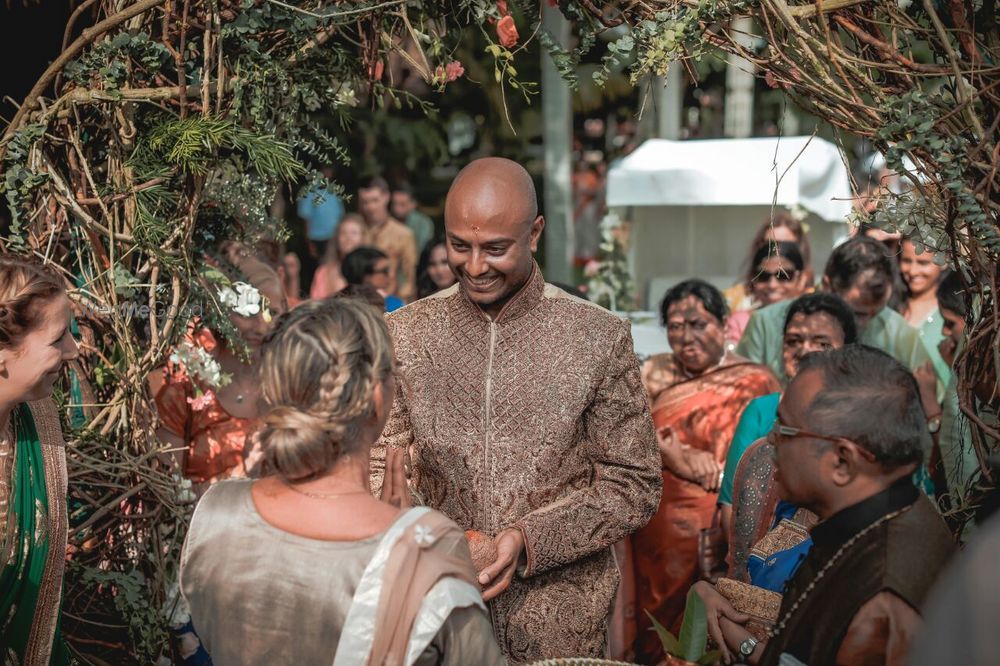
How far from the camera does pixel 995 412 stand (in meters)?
3.24

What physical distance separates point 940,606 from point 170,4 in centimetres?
308

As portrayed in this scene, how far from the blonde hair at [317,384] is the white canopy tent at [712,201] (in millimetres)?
6140

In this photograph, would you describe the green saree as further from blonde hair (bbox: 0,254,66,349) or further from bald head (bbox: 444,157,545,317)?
bald head (bbox: 444,157,545,317)

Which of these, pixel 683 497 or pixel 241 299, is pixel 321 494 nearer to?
pixel 241 299

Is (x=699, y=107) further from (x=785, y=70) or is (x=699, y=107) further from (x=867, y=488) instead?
(x=867, y=488)

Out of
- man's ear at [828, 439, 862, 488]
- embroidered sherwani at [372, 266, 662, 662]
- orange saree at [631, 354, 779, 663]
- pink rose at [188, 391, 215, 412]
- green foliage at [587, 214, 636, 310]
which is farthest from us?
green foliage at [587, 214, 636, 310]

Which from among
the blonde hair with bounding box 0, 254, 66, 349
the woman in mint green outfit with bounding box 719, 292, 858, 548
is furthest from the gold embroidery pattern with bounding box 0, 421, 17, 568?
the woman in mint green outfit with bounding box 719, 292, 858, 548

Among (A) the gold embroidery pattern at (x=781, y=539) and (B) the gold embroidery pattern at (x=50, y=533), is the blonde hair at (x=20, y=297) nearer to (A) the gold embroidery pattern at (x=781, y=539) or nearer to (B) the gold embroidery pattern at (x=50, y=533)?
(B) the gold embroidery pattern at (x=50, y=533)

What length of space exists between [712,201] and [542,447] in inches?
222

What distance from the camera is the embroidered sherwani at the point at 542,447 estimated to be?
11.1 ft

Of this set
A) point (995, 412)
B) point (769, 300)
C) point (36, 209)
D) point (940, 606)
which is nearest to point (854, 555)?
point (940, 606)

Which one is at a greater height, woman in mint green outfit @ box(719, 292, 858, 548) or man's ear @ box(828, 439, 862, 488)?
man's ear @ box(828, 439, 862, 488)

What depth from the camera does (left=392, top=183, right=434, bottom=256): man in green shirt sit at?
12.3 meters

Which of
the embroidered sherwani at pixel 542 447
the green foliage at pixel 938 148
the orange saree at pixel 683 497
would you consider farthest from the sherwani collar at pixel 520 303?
the orange saree at pixel 683 497
